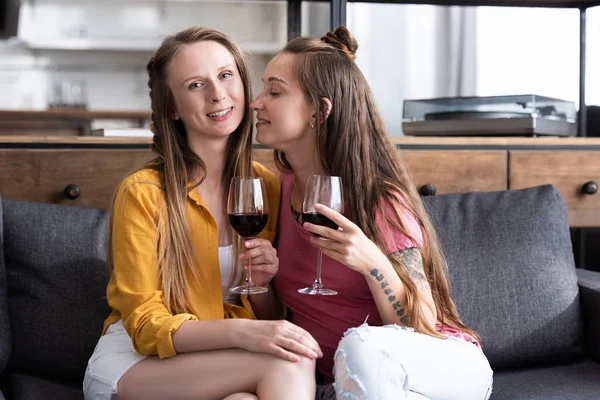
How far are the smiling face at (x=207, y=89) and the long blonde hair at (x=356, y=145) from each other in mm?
154

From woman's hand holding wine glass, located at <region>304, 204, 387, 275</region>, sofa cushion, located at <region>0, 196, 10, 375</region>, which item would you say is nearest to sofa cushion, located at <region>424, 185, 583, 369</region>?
woman's hand holding wine glass, located at <region>304, 204, 387, 275</region>

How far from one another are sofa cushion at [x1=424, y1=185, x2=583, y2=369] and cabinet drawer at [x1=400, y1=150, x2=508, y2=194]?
9.1 inches

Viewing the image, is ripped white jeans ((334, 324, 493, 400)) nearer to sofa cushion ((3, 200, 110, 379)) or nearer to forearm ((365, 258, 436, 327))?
forearm ((365, 258, 436, 327))

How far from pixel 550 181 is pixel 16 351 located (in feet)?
5.20

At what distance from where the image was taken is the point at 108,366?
1.69 metres

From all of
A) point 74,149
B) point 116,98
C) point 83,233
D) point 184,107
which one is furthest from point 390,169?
point 116,98

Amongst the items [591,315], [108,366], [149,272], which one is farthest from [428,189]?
[108,366]

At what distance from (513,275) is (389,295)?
56cm

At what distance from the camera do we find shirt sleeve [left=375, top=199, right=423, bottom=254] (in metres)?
1.75

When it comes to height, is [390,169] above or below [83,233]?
above

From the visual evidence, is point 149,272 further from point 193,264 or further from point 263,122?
point 263,122

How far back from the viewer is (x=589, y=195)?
2529mm

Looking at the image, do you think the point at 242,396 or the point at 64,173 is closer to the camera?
the point at 242,396

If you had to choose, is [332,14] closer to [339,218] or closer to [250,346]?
[339,218]
